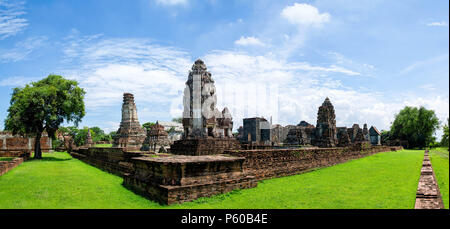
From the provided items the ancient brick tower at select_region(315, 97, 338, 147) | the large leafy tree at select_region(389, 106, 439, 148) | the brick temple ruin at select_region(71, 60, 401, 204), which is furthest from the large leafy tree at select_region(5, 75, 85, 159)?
the large leafy tree at select_region(389, 106, 439, 148)

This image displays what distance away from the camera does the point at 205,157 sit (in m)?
7.56

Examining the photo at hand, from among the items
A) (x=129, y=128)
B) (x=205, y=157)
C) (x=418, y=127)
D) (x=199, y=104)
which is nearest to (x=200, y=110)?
(x=199, y=104)

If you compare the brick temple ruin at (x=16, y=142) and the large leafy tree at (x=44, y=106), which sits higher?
the large leafy tree at (x=44, y=106)

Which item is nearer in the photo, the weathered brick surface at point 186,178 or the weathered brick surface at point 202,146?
the weathered brick surface at point 186,178

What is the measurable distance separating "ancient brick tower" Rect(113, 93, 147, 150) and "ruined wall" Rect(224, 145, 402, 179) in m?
19.6

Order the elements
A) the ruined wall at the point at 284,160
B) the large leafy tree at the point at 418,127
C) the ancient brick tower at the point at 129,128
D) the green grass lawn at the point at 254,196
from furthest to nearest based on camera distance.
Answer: the large leafy tree at the point at 418,127
the ancient brick tower at the point at 129,128
the ruined wall at the point at 284,160
the green grass lawn at the point at 254,196

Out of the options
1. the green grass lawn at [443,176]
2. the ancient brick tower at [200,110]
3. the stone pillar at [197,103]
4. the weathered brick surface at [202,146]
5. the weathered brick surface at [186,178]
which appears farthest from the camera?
the stone pillar at [197,103]

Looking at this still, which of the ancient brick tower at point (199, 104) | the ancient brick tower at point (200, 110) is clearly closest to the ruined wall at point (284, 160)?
the ancient brick tower at point (200, 110)

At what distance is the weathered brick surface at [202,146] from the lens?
1066 centimetres

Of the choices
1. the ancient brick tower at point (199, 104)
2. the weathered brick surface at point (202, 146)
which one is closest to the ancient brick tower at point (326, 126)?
the weathered brick surface at point (202, 146)

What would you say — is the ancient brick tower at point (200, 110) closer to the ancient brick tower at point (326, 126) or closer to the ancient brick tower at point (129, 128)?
the ancient brick tower at point (326, 126)

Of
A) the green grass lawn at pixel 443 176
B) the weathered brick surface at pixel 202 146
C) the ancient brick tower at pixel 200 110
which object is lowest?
the green grass lawn at pixel 443 176
